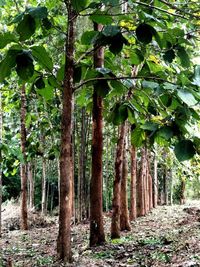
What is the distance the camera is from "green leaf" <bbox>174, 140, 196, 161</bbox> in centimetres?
268

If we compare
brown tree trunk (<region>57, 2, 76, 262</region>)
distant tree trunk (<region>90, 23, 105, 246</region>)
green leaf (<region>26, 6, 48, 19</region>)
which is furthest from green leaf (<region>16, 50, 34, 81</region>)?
distant tree trunk (<region>90, 23, 105, 246</region>)

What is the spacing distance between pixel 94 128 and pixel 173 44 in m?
4.21

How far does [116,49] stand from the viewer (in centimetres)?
322

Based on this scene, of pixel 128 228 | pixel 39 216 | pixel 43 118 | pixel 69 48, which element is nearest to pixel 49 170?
pixel 39 216

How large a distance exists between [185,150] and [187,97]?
358 millimetres

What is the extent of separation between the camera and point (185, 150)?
270cm

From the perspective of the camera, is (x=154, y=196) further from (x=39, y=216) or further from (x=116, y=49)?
(x=116, y=49)

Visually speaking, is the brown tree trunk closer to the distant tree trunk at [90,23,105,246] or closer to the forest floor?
the forest floor

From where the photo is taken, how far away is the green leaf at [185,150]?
2680 mm

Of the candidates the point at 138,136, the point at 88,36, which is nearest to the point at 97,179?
the point at 138,136

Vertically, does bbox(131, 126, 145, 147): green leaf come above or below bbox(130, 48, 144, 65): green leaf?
below

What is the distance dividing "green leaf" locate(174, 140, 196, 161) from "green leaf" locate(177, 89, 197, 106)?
10.4 inches

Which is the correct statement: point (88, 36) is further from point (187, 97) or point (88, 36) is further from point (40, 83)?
point (187, 97)

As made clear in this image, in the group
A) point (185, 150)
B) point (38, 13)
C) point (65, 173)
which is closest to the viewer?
point (185, 150)
